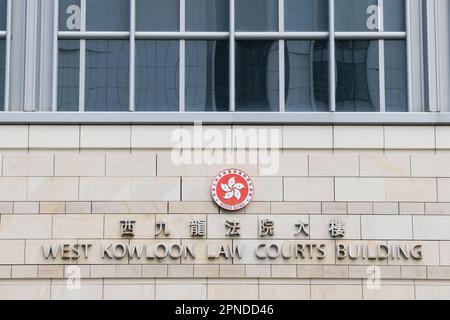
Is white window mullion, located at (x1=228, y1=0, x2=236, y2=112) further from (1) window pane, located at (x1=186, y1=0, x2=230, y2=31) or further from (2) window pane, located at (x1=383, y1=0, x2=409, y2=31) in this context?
(2) window pane, located at (x1=383, y1=0, x2=409, y2=31)

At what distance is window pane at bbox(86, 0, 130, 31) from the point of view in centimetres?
1645

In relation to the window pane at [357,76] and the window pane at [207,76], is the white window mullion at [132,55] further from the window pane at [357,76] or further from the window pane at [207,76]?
the window pane at [357,76]

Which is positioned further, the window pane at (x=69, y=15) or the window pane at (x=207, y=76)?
the window pane at (x=69, y=15)

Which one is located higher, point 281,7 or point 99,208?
point 281,7

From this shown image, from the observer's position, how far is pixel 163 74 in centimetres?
1634

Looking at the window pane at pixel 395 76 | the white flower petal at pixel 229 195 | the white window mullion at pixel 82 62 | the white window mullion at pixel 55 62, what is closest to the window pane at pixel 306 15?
the window pane at pixel 395 76

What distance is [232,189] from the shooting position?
616 inches

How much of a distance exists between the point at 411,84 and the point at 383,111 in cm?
55

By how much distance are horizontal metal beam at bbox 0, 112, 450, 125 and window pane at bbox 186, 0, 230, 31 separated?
1392 millimetres

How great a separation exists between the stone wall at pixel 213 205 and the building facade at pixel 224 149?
0.02m

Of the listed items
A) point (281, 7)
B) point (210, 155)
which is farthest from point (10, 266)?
point (281, 7)

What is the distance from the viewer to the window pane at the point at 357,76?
16219 millimetres

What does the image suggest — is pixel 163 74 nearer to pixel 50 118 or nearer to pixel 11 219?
pixel 50 118

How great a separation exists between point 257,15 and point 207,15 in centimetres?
71
